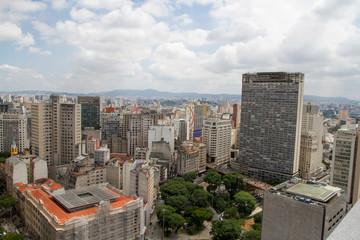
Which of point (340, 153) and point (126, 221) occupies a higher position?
point (340, 153)

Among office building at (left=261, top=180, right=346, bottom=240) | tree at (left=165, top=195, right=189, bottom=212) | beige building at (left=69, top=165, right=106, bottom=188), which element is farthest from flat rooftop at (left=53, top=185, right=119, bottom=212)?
office building at (left=261, top=180, right=346, bottom=240)

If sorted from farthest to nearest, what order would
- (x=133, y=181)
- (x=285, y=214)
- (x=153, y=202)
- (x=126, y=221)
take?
(x=153, y=202)
(x=133, y=181)
(x=126, y=221)
(x=285, y=214)

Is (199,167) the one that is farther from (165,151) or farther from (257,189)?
(257,189)

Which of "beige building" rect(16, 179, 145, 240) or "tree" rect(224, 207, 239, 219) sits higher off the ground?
"beige building" rect(16, 179, 145, 240)

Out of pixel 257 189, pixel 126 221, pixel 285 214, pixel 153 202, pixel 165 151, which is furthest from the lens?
pixel 165 151

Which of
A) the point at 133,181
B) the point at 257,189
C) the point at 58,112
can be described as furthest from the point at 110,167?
the point at 257,189

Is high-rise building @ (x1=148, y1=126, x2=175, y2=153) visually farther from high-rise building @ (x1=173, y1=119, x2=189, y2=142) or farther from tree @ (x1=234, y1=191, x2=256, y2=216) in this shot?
tree @ (x1=234, y1=191, x2=256, y2=216)

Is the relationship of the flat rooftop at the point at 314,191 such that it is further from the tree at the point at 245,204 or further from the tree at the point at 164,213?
the tree at the point at 164,213

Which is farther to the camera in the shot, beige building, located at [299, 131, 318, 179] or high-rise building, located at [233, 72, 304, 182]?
beige building, located at [299, 131, 318, 179]
